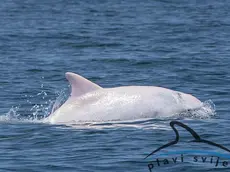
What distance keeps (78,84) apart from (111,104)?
1.02m

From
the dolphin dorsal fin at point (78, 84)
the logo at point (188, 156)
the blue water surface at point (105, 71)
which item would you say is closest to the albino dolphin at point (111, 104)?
the dolphin dorsal fin at point (78, 84)

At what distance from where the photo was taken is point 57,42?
1583 inches

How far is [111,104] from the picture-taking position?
68.2 feet

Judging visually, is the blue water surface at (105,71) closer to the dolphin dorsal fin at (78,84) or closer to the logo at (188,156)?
the logo at (188,156)

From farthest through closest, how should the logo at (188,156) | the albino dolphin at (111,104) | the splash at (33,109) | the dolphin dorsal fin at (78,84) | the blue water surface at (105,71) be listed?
the splash at (33,109)
the albino dolphin at (111,104)
the dolphin dorsal fin at (78,84)
the blue water surface at (105,71)
the logo at (188,156)

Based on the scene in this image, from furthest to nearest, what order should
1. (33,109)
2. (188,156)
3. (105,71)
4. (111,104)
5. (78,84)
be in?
(105,71)
(33,109)
(111,104)
(78,84)
(188,156)

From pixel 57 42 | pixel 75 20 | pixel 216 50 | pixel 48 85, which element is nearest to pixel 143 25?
pixel 75 20

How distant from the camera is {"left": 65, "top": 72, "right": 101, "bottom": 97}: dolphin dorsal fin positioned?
20203mm

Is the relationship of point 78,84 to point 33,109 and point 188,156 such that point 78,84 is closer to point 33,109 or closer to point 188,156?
point 33,109

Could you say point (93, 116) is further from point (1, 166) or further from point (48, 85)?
point (48, 85)

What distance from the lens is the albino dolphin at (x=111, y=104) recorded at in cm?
2050

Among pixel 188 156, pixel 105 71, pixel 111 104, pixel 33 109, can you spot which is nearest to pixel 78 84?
pixel 111 104

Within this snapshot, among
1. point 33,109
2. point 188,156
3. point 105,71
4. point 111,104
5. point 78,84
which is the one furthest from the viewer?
point 105,71

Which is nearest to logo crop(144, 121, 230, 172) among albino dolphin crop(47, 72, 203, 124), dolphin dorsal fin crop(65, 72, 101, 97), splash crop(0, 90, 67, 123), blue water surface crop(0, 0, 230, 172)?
blue water surface crop(0, 0, 230, 172)
